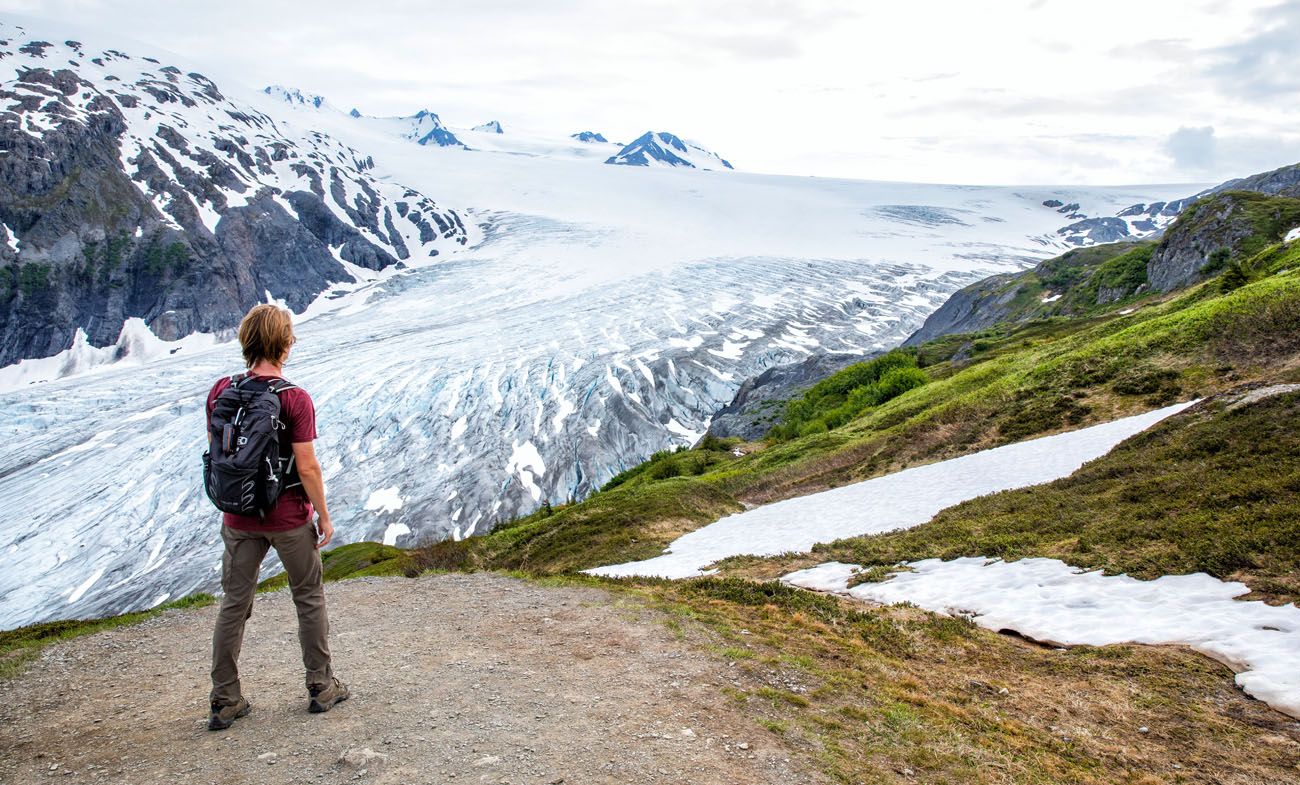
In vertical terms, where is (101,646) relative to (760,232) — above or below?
below

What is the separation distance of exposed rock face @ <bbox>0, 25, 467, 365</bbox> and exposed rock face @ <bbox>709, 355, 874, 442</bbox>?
92675 millimetres

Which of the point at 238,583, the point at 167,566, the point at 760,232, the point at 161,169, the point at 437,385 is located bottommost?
the point at 167,566

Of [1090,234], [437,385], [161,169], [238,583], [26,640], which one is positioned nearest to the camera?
[238,583]

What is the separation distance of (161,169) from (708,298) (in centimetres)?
10083

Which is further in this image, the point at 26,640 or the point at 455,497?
the point at 455,497

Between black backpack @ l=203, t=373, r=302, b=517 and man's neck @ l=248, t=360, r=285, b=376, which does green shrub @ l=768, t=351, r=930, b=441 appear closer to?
man's neck @ l=248, t=360, r=285, b=376

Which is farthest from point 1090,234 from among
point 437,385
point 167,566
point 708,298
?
point 167,566

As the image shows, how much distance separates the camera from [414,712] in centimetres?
652

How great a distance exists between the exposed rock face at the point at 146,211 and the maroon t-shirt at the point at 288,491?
12408cm

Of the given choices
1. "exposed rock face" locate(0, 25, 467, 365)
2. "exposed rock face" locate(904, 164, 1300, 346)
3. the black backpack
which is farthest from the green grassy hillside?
"exposed rock face" locate(0, 25, 467, 365)

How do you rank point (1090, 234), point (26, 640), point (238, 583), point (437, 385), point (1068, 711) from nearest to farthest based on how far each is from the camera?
point (238, 583) → point (1068, 711) → point (26, 640) → point (437, 385) → point (1090, 234)

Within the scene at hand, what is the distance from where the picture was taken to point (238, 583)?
19.5ft

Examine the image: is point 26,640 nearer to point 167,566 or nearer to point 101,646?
point 101,646

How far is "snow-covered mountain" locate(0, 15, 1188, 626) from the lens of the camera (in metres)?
48.8
